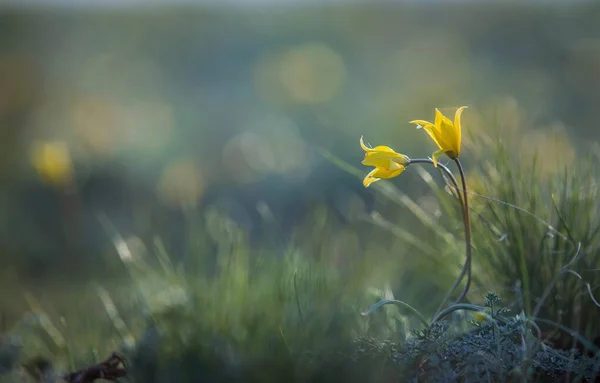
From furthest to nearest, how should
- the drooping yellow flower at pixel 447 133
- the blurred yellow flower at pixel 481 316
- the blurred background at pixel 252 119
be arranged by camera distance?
1. the blurred background at pixel 252 119
2. the drooping yellow flower at pixel 447 133
3. the blurred yellow flower at pixel 481 316

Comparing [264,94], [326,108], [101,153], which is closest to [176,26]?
[264,94]

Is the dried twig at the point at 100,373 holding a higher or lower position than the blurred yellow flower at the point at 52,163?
lower

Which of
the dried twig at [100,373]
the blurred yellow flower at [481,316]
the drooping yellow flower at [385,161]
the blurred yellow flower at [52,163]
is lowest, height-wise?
the blurred yellow flower at [481,316]

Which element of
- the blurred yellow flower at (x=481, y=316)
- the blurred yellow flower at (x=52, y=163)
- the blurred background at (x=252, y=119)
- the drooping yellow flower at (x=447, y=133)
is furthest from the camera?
the blurred yellow flower at (x=52, y=163)

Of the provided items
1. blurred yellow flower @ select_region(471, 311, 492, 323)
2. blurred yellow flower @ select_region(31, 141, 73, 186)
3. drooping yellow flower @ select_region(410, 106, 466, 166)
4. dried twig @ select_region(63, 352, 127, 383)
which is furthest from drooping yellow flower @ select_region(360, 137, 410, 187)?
blurred yellow flower @ select_region(31, 141, 73, 186)

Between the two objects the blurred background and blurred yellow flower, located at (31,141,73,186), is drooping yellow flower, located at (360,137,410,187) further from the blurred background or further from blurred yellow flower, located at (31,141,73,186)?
blurred yellow flower, located at (31,141,73,186)

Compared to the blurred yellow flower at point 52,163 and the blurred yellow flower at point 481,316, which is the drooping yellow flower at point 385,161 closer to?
the blurred yellow flower at point 481,316

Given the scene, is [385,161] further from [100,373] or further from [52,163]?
[52,163]

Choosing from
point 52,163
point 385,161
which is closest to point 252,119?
point 52,163

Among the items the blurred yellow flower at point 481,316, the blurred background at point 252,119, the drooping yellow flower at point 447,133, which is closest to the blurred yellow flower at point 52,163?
the blurred background at point 252,119
